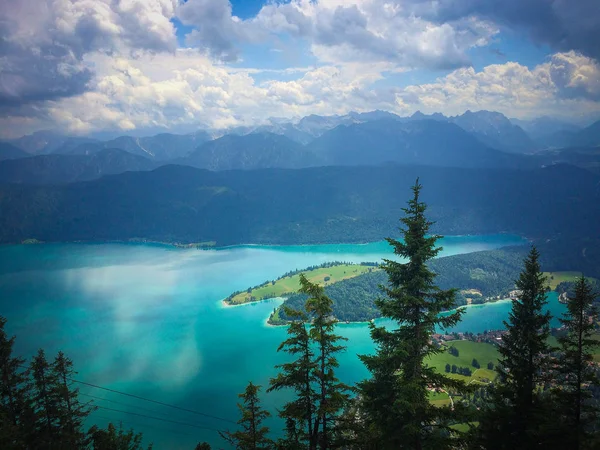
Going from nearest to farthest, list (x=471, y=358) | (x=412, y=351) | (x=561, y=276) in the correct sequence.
A: 1. (x=412, y=351)
2. (x=471, y=358)
3. (x=561, y=276)

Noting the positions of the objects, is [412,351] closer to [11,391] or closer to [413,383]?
[413,383]

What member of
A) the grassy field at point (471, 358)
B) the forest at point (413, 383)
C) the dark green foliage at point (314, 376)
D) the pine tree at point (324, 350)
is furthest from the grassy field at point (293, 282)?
the pine tree at point (324, 350)

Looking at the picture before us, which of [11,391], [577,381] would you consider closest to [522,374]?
[577,381]

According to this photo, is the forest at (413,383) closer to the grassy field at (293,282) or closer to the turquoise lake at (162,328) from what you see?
the turquoise lake at (162,328)

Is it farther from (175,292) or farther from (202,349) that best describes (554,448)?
(175,292)

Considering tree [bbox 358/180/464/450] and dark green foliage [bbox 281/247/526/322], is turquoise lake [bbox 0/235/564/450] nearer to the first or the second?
dark green foliage [bbox 281/247/526/322]

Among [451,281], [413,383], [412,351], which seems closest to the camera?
[413,383]
